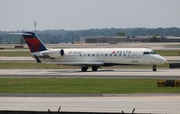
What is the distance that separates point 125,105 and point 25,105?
7.24m

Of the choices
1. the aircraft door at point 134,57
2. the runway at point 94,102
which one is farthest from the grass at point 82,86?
the aircraft door at point 134,57

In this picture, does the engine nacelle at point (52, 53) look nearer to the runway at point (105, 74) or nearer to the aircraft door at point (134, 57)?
the runway at point (105, 74)

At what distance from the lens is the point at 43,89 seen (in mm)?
47938

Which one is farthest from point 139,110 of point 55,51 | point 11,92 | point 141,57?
point 55,51

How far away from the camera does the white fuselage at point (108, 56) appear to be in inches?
2788

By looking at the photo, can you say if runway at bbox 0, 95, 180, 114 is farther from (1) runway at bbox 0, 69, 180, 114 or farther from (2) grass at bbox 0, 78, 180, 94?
(2) grass at bbox 0, 78, 180, 94

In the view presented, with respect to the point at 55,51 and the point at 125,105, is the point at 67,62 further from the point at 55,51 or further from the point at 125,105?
the point at 125,105

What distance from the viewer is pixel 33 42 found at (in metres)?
77.3

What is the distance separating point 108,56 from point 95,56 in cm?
227

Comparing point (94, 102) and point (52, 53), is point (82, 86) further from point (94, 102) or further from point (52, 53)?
point (52, 53)

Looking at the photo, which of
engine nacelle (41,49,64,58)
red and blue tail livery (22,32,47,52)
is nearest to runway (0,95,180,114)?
engine nacelle (41,49,64,58)

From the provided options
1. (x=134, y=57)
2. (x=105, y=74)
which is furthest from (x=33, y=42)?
(x=105, y=74)

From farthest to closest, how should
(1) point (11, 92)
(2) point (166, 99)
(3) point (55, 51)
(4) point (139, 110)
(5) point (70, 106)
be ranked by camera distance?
(3) point (55, 51) < (1) point (11, 92) < (2) point (166, 99) < (5) point (70, 106) < (4) point (139, 110)

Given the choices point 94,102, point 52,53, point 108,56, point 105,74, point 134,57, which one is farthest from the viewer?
point 52,53
